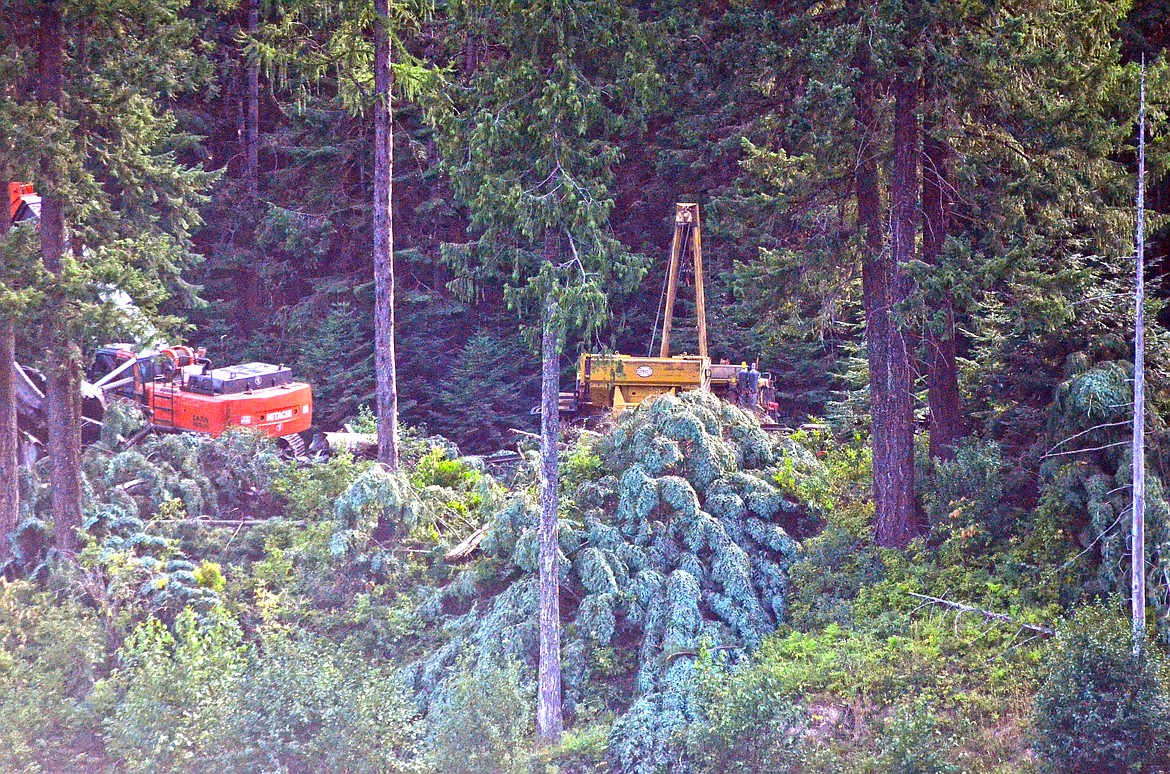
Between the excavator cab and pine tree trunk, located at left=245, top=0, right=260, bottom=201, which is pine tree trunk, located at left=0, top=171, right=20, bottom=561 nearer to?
the excavator cab

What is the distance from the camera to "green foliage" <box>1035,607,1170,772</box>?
1034 cm

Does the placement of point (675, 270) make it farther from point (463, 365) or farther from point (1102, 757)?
point (1102, 757)

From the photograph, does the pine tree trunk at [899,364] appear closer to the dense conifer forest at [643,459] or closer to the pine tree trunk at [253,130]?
the dense conifer forest at [643,459]

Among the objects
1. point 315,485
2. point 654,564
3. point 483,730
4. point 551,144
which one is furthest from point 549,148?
point 315,485

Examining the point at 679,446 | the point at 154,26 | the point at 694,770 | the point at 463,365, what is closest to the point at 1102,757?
the point at 694,770

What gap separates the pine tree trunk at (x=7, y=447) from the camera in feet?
→ 53.8

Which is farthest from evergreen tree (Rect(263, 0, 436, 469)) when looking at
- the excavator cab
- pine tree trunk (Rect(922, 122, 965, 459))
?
pine tree trunk (Rect(922, 122, 965, 459))

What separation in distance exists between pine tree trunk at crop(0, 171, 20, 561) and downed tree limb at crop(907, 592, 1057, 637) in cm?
1303

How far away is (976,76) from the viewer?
44.6 feet

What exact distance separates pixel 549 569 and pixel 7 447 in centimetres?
865

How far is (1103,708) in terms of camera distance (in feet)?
34.1

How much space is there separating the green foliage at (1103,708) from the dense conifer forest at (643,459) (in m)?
0.03

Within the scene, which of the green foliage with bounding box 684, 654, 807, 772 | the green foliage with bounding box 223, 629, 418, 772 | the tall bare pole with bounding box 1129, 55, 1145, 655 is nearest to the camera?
the green foliage with bounding box 684, 654, 807, 772

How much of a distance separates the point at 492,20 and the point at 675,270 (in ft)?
30.2
